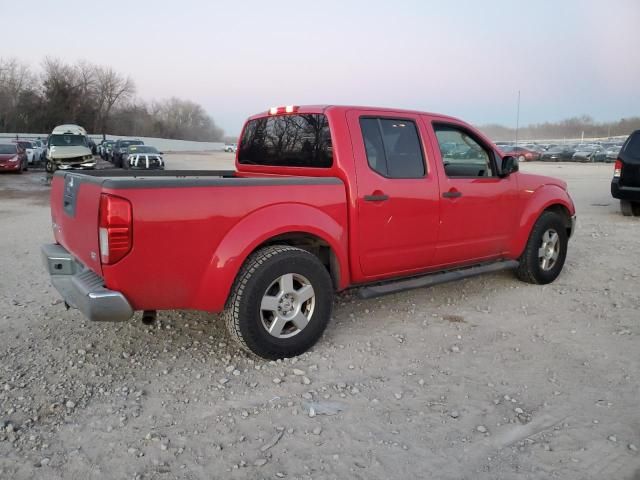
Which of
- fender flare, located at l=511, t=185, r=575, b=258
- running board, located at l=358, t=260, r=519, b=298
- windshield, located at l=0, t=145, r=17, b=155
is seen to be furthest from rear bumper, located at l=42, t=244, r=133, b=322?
windshield, located at l=0, t=145, r=17, b=155

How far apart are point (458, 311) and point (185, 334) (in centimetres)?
252

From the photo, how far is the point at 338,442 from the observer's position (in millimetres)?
2877

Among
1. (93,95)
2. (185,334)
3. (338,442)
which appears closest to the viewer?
(338,442)

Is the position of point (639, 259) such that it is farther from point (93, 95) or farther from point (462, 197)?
point (93, 95)

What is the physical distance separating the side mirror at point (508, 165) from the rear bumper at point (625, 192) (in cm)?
689

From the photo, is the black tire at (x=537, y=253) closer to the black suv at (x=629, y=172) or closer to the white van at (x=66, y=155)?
the black suv at (x=629, y=172)

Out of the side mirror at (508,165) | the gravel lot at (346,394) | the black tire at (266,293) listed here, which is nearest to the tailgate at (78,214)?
the gravel lot at (346,394)

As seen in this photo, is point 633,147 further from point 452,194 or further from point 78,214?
point 78,214

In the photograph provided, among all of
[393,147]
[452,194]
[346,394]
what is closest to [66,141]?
[393,147]

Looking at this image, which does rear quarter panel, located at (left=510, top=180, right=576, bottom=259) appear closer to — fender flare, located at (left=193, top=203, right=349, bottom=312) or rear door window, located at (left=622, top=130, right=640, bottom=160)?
fender flare, located at (left=193, top=203, right=349, bottom=312)

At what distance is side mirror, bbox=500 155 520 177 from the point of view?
17.1 feet

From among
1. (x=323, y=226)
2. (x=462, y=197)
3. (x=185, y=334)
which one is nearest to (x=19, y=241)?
(x=185, y=334)

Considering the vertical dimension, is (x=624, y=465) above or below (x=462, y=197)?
below

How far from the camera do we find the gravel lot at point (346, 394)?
2.71m
